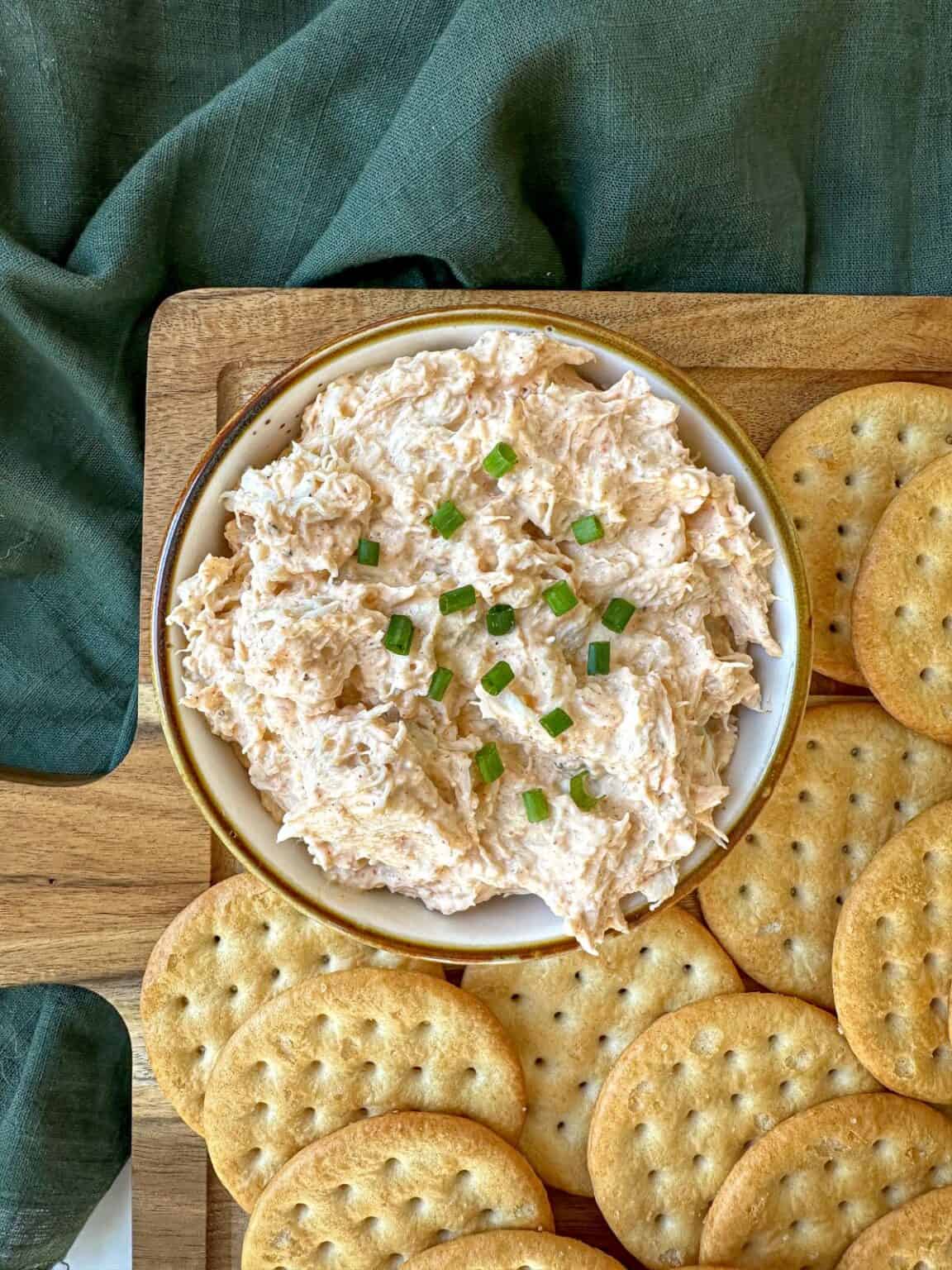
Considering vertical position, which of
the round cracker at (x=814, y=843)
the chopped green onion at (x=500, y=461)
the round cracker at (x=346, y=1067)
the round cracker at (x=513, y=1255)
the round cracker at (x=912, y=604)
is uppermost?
the chopped green onion at (x=500, y=461)

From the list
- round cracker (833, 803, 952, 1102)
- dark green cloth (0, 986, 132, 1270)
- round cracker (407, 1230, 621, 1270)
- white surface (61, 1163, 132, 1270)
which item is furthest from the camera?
Answer: white surface (61, 1163, 132, 1270)

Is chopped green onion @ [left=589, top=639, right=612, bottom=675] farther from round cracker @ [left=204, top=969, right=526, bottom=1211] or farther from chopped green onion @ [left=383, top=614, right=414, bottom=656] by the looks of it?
round cracker @ [left=204, top=969, right=526, bottom=1211]

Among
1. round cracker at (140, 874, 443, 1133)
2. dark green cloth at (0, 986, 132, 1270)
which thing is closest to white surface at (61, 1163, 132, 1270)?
dark green cloth at (0, 986, 132, 1270)

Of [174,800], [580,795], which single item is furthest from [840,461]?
[174,800]

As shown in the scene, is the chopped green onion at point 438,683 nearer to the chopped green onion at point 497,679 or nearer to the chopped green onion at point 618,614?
the chopped green onion at point 497,679

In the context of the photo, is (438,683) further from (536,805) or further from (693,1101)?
(693,1101)

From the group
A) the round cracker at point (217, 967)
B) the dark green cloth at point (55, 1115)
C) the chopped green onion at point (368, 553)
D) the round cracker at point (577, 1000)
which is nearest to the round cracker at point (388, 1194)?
the round cracker at point (577, 1000)

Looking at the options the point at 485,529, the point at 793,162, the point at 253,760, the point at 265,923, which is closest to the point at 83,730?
the point at 265,923
